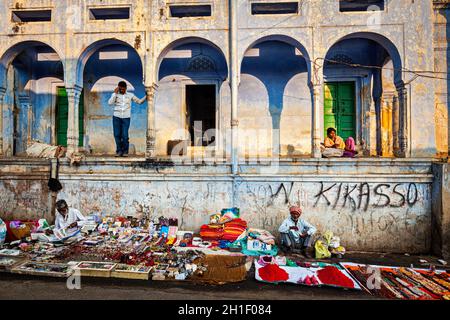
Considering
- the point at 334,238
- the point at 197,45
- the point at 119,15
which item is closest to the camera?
the point at 334,238

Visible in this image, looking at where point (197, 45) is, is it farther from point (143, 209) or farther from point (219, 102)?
point (143, 209)

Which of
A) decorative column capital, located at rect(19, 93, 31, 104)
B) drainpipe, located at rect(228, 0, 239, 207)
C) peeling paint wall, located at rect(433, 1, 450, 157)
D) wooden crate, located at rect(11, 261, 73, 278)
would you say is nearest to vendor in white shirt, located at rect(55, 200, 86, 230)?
wooden crate, located at rect(11, 261, 73, 278)

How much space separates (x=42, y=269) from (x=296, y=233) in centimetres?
506

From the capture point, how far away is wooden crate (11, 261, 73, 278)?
463 cm

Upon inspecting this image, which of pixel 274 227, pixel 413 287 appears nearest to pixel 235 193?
pixel 274 227

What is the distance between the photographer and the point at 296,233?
→ 19.5ft

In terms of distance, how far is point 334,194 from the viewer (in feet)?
21.4

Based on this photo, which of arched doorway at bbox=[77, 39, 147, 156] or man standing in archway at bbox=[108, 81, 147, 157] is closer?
man standing in archway at bbox=[108, 81, 147, 157]

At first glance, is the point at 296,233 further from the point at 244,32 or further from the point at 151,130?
the point at 244,32

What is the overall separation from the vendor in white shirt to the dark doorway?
168 inches

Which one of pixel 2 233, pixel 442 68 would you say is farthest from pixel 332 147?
pixel 2 233

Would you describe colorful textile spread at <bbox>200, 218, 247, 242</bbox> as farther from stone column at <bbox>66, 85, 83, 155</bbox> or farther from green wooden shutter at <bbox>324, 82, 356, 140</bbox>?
green wooden shutter at <bbox>324, 82, 356, 140</bbox>

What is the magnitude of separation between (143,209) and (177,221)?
3.18 feet

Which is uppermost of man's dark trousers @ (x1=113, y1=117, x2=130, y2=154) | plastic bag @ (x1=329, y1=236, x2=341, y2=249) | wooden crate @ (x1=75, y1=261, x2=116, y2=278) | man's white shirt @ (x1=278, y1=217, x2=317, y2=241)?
man's dark trousers @ (x1=113, y1=117, x2=130, y2=154)
